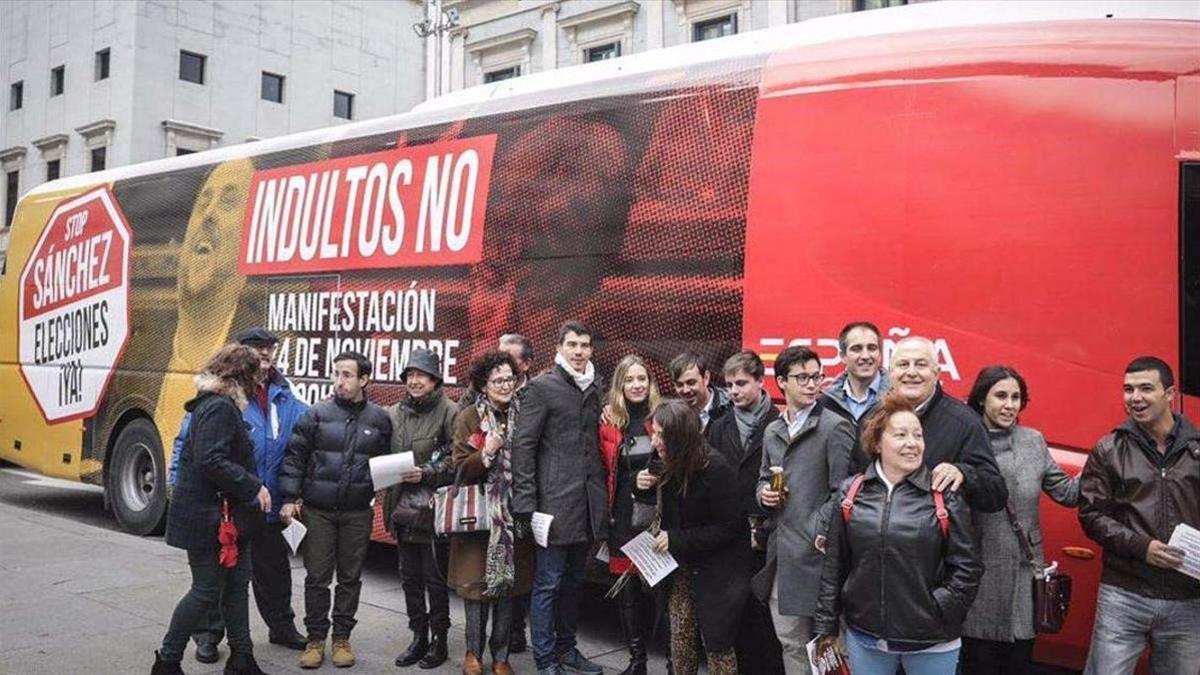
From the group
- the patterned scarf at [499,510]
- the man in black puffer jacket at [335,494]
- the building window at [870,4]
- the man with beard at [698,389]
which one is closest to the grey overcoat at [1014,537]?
the man with beard at [698,389]

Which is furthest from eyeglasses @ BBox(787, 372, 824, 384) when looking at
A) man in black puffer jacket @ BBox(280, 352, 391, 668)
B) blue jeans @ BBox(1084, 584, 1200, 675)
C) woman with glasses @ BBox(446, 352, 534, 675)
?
man in black puffer jacket @ BBox(280, 352, 391, 668)

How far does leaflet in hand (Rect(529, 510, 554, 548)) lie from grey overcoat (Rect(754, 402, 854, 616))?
131 centimetres

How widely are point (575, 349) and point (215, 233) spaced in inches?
201

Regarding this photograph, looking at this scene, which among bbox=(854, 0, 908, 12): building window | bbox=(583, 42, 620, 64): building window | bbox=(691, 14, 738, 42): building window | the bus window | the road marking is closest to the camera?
the bus window

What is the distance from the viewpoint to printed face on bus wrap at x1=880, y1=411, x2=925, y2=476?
3367 mm

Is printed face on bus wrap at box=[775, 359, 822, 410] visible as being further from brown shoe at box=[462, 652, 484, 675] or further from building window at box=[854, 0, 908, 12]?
building window at box=[854, 0, 908, 12]

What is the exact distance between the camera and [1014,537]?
4.07m

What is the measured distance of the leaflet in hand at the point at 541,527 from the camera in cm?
512

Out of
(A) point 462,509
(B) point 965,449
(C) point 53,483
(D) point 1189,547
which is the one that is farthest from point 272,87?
(D) point 1189,547

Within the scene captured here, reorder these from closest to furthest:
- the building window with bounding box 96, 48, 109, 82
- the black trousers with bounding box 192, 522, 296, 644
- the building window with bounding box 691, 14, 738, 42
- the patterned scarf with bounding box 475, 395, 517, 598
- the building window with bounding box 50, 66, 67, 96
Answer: the patterned scarf with bounding box 475, 395, 517, 598, the black trousers with bounding box 192, 522, 296, 644, the building window with bounding box 691, 14, 738, 42, the building window with bounding box 96, 48, 109, 82, the building window with bounding box 50, 66, 67, 96

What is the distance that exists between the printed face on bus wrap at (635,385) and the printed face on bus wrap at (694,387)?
189mm

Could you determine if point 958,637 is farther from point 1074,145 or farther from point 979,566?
point 1074,145

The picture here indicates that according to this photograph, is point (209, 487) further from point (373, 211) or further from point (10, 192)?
point (10, 192)

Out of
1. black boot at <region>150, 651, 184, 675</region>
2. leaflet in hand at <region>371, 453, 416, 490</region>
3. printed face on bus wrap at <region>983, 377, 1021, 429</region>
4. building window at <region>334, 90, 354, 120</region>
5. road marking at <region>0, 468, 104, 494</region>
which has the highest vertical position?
building window at <region>334, 90, 354, 120</region>
